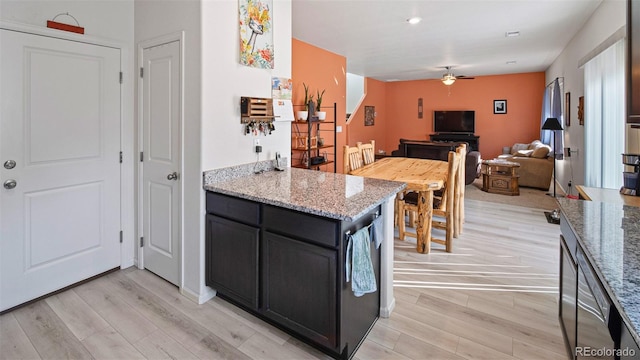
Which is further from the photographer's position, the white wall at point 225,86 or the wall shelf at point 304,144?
the wall shelf at point 304,144

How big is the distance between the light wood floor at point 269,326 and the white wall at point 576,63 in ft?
8.32

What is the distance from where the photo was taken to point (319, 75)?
5551mm

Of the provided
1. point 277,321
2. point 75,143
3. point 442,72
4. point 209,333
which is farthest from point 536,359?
point 442,72

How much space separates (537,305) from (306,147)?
334 centimetres

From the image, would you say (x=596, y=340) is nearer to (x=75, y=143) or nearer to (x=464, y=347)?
(x=464, y=347)

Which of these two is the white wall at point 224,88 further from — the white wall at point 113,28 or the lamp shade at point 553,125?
the lamp shade at point 553,125

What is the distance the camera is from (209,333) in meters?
2.01

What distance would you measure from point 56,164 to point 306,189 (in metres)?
1.80

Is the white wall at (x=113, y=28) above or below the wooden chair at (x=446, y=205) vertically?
above

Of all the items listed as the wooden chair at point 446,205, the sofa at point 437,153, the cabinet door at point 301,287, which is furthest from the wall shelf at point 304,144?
the cabinet door at point 301,287

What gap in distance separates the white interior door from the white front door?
0.87 feet

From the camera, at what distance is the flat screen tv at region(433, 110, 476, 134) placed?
9.55 meters

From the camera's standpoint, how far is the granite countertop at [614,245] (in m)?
0.83

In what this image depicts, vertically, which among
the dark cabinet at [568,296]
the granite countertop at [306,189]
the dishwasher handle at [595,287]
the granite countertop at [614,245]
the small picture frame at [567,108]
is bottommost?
the dark cabinet at [568,296]
